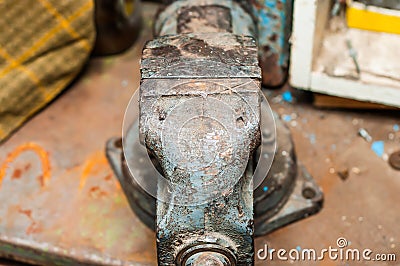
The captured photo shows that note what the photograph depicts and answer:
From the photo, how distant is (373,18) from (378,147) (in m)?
0.22

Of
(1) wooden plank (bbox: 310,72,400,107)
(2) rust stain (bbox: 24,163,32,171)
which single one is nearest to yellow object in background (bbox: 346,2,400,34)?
(1) wooden plank (bbox: 310,72,400,107)

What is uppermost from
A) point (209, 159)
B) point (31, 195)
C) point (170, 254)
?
point (209, 159)

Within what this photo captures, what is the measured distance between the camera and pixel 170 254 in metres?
0.78

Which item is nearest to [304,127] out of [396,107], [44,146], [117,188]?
[396,107]

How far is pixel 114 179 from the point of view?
1060mm

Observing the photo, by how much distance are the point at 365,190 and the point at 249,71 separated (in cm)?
34

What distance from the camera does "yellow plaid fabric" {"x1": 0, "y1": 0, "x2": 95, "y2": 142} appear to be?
1067mm

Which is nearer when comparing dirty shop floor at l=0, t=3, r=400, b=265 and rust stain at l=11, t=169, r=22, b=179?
dirty shop floor at l=0, t=3, r=400, b=265

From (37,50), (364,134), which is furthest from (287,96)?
(37,50)

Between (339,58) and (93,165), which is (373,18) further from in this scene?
(93,165)

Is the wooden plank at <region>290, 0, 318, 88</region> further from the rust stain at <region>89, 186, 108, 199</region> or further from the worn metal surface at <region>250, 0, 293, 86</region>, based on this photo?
the rust stain at <region>89, 186, 108, 199</region>

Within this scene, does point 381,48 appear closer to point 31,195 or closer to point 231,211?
point 231,211
